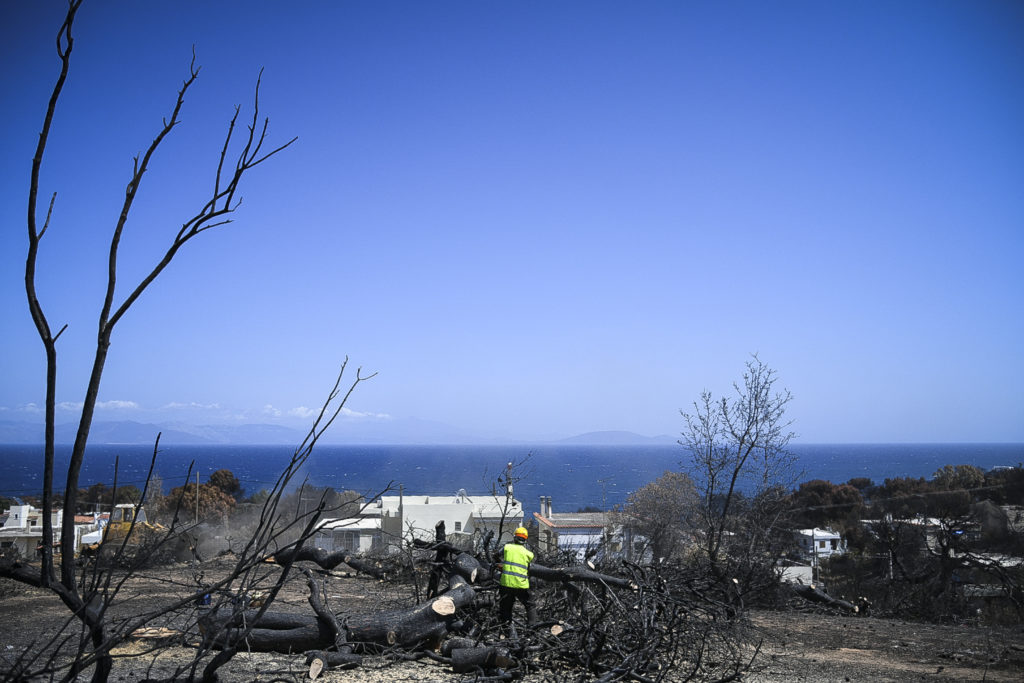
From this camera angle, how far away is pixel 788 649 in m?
10.8

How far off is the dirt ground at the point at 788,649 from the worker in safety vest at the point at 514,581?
3.85ft

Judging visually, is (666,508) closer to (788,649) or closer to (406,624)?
(788,649)

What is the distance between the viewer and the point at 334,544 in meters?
23.0

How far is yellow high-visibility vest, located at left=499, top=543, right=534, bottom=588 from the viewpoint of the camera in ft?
29.7

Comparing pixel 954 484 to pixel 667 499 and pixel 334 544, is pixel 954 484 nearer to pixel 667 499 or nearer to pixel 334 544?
pixel 667 499

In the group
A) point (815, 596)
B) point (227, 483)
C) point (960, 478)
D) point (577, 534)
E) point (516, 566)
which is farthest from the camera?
point (227, 483)

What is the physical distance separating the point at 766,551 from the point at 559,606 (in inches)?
288

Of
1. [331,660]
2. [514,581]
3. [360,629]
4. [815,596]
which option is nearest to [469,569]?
[514,581]

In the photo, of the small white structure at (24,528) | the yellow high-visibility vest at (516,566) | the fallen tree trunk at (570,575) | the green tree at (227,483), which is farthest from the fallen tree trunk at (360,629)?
the green tree at (227,483)

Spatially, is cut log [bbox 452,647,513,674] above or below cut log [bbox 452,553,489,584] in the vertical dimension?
below

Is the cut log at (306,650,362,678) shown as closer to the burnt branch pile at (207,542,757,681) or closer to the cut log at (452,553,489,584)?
the burnt branch pile at (207,542,757,681)

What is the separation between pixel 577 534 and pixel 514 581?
47.5 feet

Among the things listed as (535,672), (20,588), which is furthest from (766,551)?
(20,588)

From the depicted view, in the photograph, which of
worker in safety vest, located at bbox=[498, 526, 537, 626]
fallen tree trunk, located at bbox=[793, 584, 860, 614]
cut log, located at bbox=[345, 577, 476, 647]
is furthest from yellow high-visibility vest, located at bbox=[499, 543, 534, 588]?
fallen tree trunk, located at bbox=[793, 584, 860, 614]
